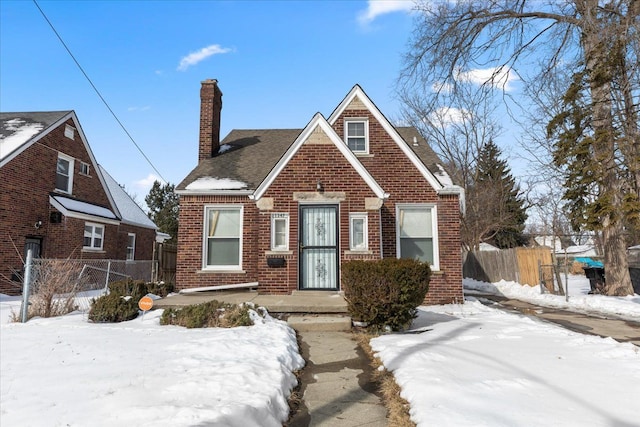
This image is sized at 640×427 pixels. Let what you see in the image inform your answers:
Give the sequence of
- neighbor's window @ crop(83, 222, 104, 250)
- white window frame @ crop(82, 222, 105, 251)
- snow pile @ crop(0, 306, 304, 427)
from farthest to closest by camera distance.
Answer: neighbor's window @ crop(83, 222, 104, 250)
white window frame @ crop(82, 222, 105, 251)
snow pile @ crop(0, 306, 304, 427)

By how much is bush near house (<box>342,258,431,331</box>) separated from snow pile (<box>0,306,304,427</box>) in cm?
141

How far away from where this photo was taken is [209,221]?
11555 millimetres

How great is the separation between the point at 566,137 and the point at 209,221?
13.0 metres

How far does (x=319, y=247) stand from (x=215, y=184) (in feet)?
14.6

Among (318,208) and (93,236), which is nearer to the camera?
(318,208)

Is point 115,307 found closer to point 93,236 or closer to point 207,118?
point 207,118

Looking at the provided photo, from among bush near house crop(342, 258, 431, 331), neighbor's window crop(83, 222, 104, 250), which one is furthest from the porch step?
neighbor's window crop(83, 222, 104, 250)

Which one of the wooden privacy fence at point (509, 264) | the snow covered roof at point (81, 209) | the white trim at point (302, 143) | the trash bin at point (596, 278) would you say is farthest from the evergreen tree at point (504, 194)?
the snow covered roof at point (81, 209)

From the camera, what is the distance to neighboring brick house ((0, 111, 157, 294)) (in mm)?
13562

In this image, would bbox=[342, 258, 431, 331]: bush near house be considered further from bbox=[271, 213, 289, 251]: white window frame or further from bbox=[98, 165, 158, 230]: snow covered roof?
bbox=[98, 165, 158, 230]: snow covered roof

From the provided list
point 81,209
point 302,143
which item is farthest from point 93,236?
point 302,143

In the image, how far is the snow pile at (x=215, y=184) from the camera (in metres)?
11.5

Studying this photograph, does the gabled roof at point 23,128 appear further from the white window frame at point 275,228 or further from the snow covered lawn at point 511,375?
the snow covered lawn at point 511,375

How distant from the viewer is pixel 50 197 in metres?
15.4
